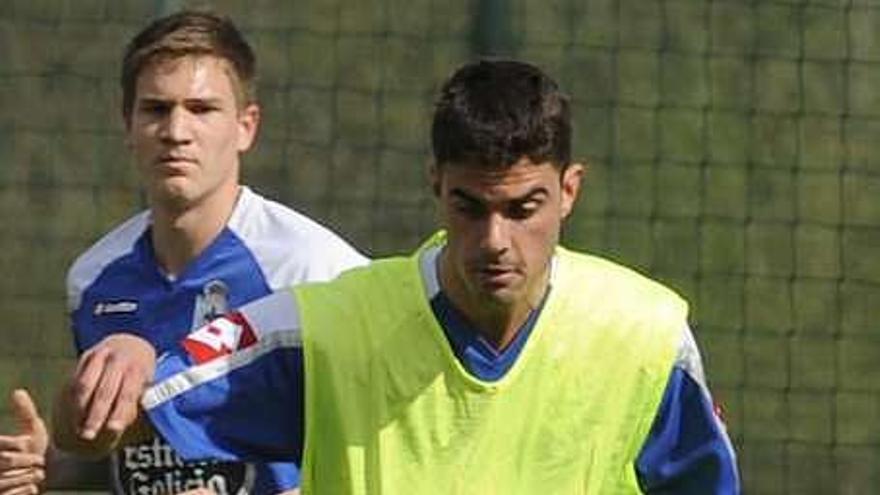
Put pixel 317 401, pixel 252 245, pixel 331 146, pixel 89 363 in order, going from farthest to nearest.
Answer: pixel 331 146
pixel 252 245
pixel 317 401
pixel 89 363

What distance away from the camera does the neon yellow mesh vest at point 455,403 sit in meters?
5.02

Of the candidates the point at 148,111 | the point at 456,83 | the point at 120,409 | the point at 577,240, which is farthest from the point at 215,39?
the point at 577,240

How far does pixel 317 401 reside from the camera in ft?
16.4

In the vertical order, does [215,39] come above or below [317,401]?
above

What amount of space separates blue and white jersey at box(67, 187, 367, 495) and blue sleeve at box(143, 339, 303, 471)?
86 cm

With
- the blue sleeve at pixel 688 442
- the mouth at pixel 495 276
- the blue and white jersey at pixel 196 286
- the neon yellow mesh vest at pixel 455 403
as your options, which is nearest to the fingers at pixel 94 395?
the neon yellow mesh vest at pixel 455 403

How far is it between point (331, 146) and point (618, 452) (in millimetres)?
3229

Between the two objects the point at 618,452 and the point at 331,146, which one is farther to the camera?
the point at 331,146

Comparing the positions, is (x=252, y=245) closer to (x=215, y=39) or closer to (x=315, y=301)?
(x=215, y=39)

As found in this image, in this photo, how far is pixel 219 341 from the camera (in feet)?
16.2

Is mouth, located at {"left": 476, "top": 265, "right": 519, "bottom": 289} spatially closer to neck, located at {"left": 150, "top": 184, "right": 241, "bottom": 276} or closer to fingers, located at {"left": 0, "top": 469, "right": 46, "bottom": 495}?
fingers, located at {"left": 0, "top": 469, "right": 46, "bottom": 495}

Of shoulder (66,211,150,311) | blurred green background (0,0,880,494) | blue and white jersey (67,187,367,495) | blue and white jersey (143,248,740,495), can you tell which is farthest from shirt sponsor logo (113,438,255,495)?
blurred green background (0,0,880,494)

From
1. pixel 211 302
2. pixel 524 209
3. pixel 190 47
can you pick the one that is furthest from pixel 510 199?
pixel 190 47

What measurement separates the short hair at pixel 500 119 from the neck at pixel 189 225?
1062 mm
